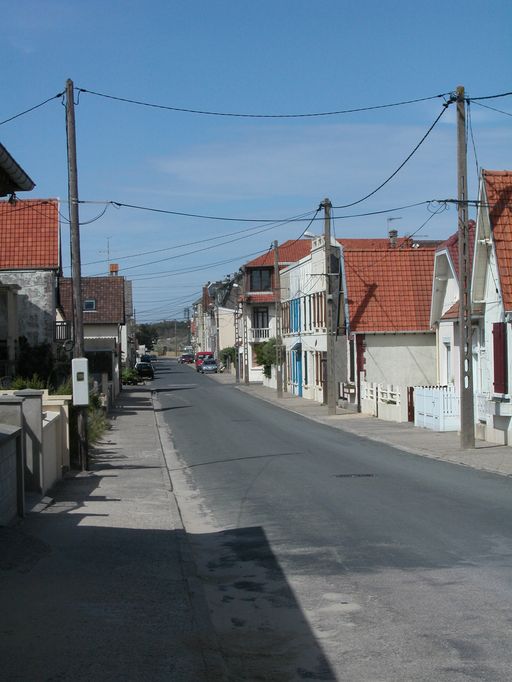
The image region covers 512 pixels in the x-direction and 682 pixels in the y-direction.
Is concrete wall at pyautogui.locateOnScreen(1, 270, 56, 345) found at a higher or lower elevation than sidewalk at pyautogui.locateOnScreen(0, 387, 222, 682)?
higher

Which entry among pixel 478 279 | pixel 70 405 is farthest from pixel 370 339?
pixel 70 405

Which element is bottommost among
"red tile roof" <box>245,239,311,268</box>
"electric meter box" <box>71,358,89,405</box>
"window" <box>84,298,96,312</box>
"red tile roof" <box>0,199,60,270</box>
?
"electric meter box" <box>71,358,89,405</box>

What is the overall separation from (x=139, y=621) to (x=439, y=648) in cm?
234

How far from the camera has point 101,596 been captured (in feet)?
26.4

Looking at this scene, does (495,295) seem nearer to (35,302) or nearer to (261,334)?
(35,302)

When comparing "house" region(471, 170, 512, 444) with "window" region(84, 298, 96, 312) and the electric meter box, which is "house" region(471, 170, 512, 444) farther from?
"window" region(84, 298, 96, 312)

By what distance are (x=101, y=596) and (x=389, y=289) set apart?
32419 mm

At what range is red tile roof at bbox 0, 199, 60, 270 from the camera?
35938 millimetres

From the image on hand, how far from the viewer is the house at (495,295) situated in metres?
23.1

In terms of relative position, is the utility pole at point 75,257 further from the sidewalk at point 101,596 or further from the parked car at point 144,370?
the parked car at point 144,370

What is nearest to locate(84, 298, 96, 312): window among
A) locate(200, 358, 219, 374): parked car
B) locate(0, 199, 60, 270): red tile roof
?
locate(0, 199, 60, 270): red tile roof

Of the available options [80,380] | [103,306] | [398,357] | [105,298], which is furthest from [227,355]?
[80,380]

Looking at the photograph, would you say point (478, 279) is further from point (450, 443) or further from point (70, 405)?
point (70, 405)

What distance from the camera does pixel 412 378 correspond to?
1542 inches
